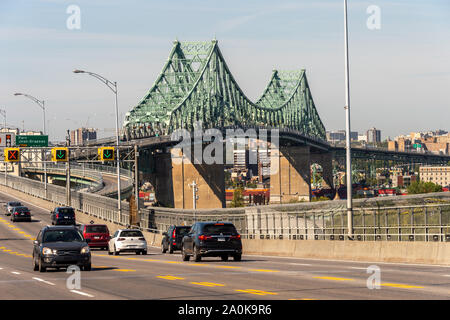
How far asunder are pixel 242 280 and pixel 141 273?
4910 mm


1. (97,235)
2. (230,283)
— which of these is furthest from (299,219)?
(230,283)

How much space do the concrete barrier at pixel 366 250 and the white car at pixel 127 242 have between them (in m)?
6.20

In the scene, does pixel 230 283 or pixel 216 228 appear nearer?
pixel 230 283

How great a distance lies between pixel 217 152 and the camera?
13312 centimetres

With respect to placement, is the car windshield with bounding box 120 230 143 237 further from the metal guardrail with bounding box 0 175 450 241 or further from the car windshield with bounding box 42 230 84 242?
the car windshield with bounding box 42 230 84 242

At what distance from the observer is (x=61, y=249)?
25719 mm

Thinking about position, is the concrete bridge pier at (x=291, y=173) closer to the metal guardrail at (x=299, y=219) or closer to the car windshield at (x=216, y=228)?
the metal guardrail at (x=299, y=219)

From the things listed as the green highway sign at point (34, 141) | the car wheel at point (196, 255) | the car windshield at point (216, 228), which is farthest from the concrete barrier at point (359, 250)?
the green highway sign at point (34, 141)

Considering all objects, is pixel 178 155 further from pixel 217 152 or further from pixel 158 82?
pixel 158 82

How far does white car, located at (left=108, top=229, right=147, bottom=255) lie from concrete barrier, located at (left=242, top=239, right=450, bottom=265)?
20.4 feet

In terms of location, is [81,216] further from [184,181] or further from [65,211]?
[184,181]

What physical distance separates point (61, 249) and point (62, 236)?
997 millimetres

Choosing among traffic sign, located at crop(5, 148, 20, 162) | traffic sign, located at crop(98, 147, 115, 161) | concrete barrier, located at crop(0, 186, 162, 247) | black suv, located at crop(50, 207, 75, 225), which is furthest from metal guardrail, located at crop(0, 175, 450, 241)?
traffic sign, located at crop(5, 148, 20, 162)
